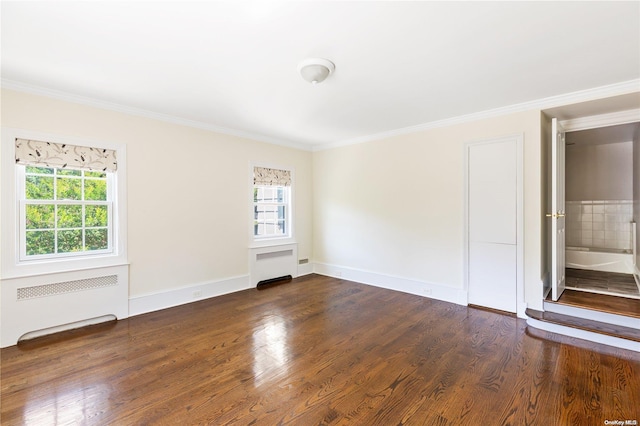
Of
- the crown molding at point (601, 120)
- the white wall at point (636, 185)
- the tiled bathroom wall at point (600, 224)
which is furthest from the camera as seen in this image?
the tiled bathroom wall at point (600, 224)

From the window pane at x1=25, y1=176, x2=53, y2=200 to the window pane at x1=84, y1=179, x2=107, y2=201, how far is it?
1.02 feet

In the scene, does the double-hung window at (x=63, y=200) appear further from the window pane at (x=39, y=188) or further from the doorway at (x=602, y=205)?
the doorway at (x=602, y=205)

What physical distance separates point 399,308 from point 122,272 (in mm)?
3557

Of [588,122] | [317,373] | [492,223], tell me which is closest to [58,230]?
[317,373]

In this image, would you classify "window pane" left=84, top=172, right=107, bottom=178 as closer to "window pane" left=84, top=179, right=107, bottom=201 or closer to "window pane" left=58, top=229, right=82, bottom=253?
"window pane" left=84, top=179, right=107, bottom=201

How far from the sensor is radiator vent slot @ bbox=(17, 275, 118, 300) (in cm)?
289

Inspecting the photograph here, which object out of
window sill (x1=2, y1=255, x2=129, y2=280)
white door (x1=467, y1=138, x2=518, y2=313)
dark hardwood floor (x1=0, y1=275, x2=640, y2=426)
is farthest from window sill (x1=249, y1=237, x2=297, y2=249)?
white door (x1=467, y1=138, x2=518, y2=313)

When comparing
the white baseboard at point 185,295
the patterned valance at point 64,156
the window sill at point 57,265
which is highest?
the patterned valance at point 64,156

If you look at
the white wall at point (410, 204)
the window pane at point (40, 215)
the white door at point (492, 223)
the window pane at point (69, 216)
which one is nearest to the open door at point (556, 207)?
the white wall at point (410, 204)

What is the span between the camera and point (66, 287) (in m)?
3.10

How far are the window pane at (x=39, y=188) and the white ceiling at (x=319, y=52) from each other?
3.13ft

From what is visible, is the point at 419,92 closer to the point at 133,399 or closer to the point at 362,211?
the point at 362,211

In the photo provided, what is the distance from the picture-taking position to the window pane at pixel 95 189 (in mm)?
3354

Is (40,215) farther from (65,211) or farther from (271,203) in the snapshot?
(271,203)
